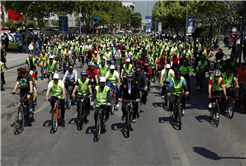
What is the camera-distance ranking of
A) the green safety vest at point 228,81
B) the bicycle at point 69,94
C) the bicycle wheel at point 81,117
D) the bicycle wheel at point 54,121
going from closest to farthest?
the bicycle wheel at point 54,121 → the bicycle wheel at point 81,117 → the green safety vest at point 228,81 → the bicycle at point 69,94

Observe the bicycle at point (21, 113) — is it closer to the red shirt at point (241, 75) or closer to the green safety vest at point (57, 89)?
the green safety vest at point (57, 89)

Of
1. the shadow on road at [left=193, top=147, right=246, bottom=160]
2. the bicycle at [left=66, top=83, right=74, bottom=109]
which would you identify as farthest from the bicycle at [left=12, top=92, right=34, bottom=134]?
the shadow on road at [left=193, top=147, right=246, bottom=160]

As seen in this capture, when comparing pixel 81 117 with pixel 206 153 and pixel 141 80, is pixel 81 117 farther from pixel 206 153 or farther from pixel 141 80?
pixel 206 153

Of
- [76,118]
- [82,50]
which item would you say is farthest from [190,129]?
[82,50]

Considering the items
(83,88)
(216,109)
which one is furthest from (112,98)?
(216,109)

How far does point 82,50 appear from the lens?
2467cm

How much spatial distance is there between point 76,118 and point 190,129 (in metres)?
4.09

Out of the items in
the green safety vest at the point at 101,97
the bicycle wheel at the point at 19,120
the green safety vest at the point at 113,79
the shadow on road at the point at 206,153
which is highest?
the green safety vest at the point at 113,79

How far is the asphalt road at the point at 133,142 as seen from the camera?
728 cm

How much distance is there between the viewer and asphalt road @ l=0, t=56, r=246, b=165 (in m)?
7.28

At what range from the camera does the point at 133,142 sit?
27.7 ft

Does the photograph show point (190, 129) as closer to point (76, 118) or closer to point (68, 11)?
point (76, 118)

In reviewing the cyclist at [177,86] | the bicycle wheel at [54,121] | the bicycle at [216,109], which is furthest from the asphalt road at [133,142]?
the cyclist at [177,86]

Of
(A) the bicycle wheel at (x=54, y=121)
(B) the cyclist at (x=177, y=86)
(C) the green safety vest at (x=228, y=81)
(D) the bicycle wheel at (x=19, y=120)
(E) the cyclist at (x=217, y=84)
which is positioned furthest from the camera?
(C) the green safety vest at (x=228, y=81)
